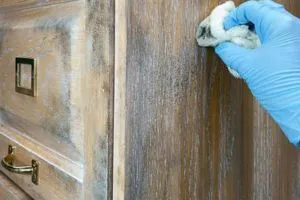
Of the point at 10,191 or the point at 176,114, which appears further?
the point at 10,191

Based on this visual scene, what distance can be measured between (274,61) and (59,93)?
0.29 m

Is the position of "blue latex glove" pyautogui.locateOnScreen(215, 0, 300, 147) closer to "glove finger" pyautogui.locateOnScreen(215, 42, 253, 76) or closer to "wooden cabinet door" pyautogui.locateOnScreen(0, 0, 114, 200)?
"glove finger" pyautogui.locateOnScreen(215, 42, 253, 76)

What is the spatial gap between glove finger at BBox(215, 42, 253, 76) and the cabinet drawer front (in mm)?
180

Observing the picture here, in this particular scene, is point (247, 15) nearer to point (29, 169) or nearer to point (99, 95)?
point (99, 95)

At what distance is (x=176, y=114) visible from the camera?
0.46 m

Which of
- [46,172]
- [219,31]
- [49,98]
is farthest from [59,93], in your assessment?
[219,31]

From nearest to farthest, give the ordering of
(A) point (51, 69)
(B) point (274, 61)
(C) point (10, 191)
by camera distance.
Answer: (B) point (274, 61) → (A) point (51, 69) → (C) point (10, 191)

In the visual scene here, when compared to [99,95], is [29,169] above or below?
below

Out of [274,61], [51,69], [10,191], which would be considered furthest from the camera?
[10,191]

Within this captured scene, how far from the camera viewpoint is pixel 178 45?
0.45m

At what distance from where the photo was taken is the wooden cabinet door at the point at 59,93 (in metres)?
0.45

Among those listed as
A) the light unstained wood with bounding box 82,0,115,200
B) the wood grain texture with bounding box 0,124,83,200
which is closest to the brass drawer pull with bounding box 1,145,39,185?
the wood grain texture with bounding box 0,124,83,200

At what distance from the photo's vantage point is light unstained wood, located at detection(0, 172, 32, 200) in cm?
65

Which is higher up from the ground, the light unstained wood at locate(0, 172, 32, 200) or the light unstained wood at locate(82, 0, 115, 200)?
the light unstained wood at locate(82, 0, 115, 200)
